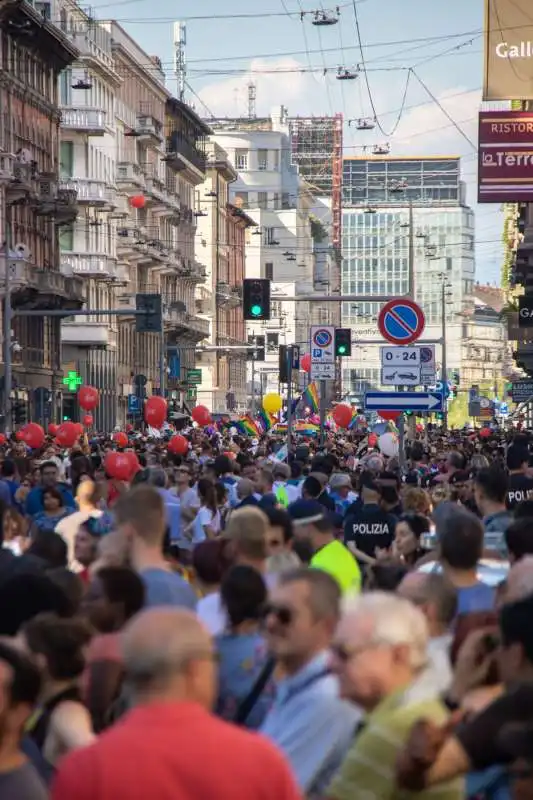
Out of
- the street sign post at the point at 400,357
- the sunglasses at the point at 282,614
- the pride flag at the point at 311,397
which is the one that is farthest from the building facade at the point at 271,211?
the sunglasses at the point at 282,614

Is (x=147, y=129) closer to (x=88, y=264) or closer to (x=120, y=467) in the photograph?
(x=88, y=264)

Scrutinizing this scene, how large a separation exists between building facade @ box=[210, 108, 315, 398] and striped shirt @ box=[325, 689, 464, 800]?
156 meters

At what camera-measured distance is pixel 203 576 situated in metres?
9.94

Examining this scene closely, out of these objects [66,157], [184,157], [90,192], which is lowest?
[90,192]

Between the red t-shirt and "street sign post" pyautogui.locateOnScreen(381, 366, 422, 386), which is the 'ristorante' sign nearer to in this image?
"street sign post" pyautogui.locateOnScreen(381, 366, 422, 386)

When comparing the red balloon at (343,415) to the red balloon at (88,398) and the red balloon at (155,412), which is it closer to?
the red balloon at (155,412)

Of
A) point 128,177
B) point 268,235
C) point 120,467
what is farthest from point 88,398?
point 268,235

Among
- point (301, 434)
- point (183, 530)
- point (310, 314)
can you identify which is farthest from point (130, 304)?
point (310, 314)

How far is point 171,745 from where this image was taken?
486 cm

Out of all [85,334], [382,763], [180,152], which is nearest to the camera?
[382,763]

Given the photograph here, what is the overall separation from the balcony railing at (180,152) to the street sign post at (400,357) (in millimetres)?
84135

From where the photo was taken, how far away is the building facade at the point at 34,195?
64.2m

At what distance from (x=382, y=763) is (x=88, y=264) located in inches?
3167

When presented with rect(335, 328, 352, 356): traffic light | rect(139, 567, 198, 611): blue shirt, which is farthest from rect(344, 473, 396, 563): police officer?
rect(335, 328, 352, 356): traffic light
